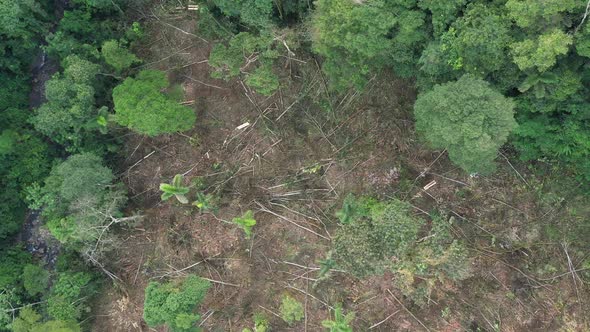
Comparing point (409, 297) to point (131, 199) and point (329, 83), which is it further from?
point (131, 199)

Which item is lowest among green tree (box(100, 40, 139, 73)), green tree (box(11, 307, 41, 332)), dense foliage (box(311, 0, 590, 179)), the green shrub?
green tree (box(11, 307, 41, 332))

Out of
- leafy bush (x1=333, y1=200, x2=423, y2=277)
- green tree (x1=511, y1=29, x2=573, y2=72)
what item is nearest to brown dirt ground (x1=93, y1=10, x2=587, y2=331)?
leafy bush (x1=333, y1=200, x2=423, y2=277)

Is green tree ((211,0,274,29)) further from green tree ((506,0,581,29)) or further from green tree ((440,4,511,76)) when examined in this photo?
green tree ((506,0,581,29))

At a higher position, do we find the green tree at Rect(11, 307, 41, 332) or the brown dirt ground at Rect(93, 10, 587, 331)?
the brown dirt ground at Rect(93, 10, 587, 331)

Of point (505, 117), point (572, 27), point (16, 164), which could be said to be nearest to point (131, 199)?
point (16, 164)

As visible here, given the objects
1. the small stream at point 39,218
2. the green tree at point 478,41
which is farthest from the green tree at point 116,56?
the green tree at point 478,41
